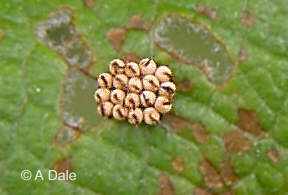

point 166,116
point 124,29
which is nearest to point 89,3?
point 124,29

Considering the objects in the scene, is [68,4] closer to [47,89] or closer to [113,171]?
[47,89]

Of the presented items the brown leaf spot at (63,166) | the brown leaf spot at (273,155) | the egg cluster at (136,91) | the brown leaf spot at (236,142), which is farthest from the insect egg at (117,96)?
the brown leaf spot at (273,155)

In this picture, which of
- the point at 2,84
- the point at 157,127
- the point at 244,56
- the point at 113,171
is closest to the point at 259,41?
the point at 244,56

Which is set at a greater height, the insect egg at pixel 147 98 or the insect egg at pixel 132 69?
the insect egg at pixel 132 69

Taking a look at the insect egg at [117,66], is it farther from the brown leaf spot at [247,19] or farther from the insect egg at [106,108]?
the brown leaf spot at [247,19]

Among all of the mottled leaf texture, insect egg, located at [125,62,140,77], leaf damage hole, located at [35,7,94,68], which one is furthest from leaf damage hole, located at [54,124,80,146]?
insect egg, located at [125,62,140,77]

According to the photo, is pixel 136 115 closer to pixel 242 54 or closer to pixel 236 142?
pixel 236 142
